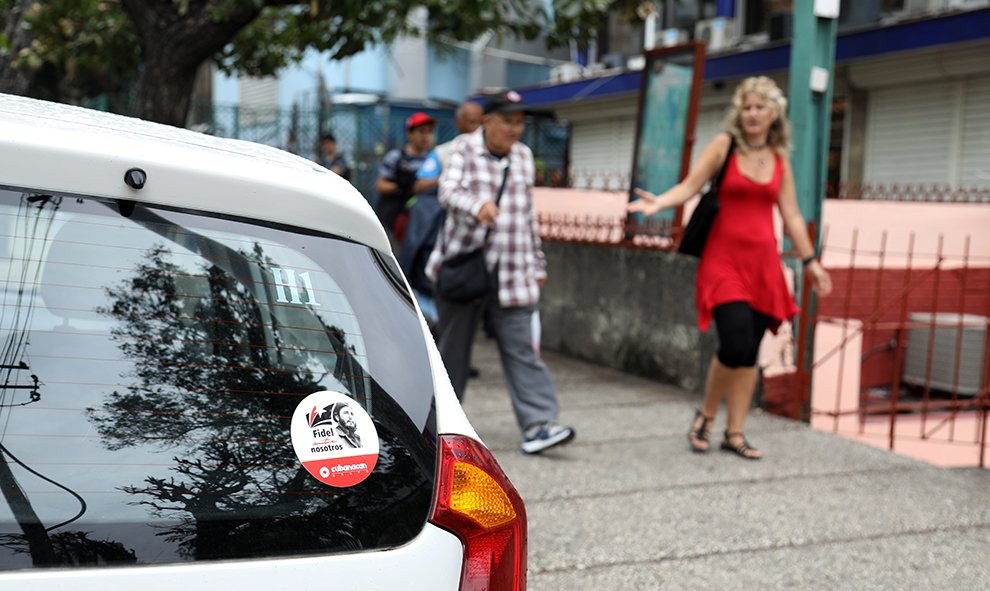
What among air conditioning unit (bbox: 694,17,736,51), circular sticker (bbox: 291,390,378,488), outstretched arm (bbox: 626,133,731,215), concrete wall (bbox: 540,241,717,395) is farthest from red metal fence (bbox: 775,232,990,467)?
circular sticker (bbox: 291,390,378,488)

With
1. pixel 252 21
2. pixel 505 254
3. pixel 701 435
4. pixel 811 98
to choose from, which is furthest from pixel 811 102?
pixel 252 21

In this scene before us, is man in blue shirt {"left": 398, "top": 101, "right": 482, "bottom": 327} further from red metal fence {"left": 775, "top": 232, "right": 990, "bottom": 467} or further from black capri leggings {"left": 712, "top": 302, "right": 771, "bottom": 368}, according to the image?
red metal fence {"left": 775, "top": 232, "right": 990, "bottom": 467}

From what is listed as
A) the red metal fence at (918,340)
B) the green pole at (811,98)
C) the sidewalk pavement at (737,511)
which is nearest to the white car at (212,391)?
the sidewalk pavement at (737,511)

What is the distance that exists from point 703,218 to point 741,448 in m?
Result: 1.25

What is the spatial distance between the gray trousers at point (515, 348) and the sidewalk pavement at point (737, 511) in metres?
0.29

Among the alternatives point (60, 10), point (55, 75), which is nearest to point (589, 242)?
point (60, 10)

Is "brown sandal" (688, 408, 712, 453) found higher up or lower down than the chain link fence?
lower down

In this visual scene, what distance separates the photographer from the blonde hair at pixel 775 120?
5.82 m

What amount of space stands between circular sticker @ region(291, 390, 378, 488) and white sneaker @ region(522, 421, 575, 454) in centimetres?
398

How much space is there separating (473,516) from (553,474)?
3701 millimetres

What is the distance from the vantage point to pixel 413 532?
182 centimetres

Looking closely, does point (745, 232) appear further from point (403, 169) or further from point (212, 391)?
point (212, 391)

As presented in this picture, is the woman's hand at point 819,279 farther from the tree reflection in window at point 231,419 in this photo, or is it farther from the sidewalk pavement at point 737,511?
the tree reflection in window at point 231,419

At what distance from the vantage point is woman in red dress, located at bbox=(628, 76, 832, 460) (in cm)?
574
